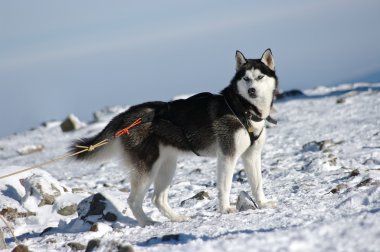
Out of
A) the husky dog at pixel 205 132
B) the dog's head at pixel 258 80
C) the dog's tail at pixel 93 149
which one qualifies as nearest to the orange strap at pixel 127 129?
the husky dog at pixel 205 132

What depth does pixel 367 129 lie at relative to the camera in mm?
13141

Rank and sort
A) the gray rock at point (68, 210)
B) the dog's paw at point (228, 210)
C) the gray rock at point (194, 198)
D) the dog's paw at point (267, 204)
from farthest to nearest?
the gray rock at point (194, 198) < the gray rock at point (68, 210) < the dog's paw at point (267, 204) < the dog's paw at point (228, 210)

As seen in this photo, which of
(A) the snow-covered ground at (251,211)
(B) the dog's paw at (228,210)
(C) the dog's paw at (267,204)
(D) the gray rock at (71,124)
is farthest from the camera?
(D) the gray rock at (71,124)

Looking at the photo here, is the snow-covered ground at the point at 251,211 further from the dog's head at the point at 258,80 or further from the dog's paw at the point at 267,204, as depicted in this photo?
the dog's head at the point at 258,80

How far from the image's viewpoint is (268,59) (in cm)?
704

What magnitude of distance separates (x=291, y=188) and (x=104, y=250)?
12.1ft

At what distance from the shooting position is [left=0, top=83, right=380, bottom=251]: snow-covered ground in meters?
4.44

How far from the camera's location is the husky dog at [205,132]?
676cm

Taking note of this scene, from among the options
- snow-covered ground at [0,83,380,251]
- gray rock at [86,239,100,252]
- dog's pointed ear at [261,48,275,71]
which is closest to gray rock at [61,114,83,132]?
snow-covered ground at [0,83,380,251]

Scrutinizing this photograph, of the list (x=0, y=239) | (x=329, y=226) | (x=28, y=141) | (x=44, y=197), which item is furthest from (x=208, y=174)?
(x=28, y=141)

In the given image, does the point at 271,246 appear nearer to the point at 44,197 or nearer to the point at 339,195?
the point at 339,195

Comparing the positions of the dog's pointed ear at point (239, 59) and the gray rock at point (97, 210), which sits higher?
the dog's pointed ear at point (239, 59)

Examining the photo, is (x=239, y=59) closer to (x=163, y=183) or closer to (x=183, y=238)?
(x=163, y=183)

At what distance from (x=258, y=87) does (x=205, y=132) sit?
0.83m
